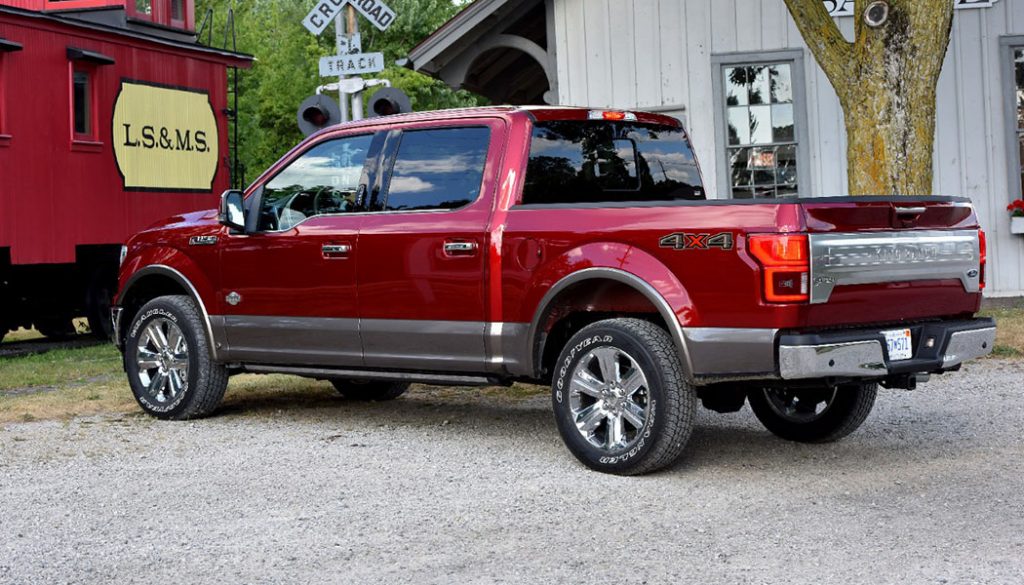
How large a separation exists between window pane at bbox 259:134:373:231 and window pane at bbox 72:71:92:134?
9737mm

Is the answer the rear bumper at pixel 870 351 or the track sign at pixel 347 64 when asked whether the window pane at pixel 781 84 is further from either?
the rear bumper at pixel 870 351

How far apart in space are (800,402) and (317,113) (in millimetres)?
7765

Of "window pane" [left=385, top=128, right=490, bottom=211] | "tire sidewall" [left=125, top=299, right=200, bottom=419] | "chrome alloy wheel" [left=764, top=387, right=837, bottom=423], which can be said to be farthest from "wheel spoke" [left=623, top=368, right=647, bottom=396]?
"tire sidewall" [left=125, top=299, right=200, bottom=419]

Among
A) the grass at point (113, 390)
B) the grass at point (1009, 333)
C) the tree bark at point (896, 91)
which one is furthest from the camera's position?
the grass at point (1009, 333)

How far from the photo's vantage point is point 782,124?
48.6 feet

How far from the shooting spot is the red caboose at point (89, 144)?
53.5 feet

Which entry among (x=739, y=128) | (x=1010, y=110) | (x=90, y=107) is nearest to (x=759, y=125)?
(x=739, y=128)

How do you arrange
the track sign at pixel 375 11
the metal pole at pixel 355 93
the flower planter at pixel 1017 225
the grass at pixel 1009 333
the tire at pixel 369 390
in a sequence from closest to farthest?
the tire at pixel 369 390 → the grass at pixel 1009 333 → the track sign at pixel 375 11 → the metal pole at pixel 355 93 → the flower planter at pixel 1017 225

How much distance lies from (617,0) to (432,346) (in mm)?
8220

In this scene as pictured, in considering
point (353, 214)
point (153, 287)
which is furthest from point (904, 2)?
point (153, 287)

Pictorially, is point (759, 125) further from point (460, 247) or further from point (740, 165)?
point (460, 247)

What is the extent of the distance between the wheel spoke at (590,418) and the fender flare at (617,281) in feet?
1.59

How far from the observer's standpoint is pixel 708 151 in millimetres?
14828

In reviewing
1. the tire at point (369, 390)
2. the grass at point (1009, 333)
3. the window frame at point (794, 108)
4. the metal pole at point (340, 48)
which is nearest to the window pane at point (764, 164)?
the window frame at point (794, 108)
